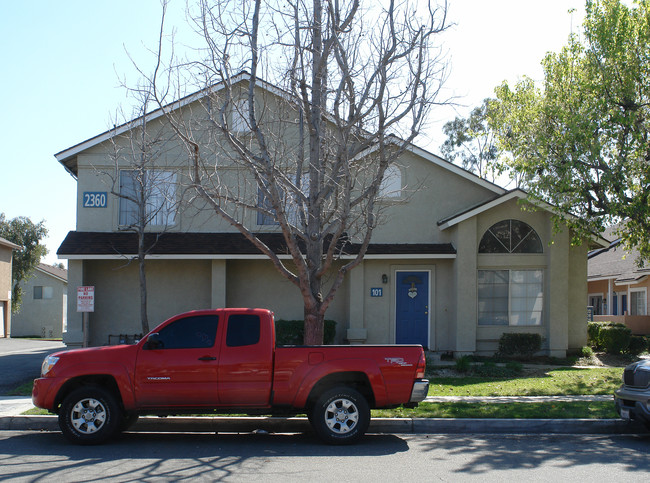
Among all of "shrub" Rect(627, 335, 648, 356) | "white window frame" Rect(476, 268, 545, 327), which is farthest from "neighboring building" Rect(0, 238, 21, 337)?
"shrub" Rect(627, 335, 648, 356)

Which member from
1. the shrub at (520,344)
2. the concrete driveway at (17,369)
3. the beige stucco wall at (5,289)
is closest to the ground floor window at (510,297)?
the shrub at (520,344)

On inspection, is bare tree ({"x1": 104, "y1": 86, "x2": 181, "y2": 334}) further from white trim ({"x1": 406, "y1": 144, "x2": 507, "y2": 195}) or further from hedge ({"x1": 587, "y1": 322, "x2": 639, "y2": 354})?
hedge ({"x1": 587, "y1": 322, "x2": 639, "y2": 354})

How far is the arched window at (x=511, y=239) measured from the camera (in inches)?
698

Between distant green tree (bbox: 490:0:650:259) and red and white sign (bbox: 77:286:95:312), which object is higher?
distant green tree (bbox: 490:0:650:259)

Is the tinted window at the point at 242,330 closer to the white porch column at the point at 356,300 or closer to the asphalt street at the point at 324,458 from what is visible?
the asphalt street at the point at 324,458

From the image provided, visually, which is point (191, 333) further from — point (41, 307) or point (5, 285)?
point (41, 307)

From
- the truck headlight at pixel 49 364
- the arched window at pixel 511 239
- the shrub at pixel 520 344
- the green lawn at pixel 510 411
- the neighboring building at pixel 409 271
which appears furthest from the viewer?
the arched window at pixel 511 239

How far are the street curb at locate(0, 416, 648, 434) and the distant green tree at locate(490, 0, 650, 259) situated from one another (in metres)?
6.41

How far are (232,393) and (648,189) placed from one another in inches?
438

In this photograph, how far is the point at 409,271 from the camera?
18.0 metres

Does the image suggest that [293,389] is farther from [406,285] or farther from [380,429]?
[406,285]

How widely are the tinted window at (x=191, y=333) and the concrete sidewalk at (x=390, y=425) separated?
1.68 meters

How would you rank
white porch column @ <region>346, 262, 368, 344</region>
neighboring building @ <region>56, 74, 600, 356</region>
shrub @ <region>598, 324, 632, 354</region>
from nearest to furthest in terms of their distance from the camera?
neighboring building @ <region>56, 74, 600, 356</region>, white porch column @ <region>346, 262, 368, 344</region>, shrub @ <region>598, 324, 632, 354</region>

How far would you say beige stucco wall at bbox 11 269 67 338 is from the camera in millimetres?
49781
